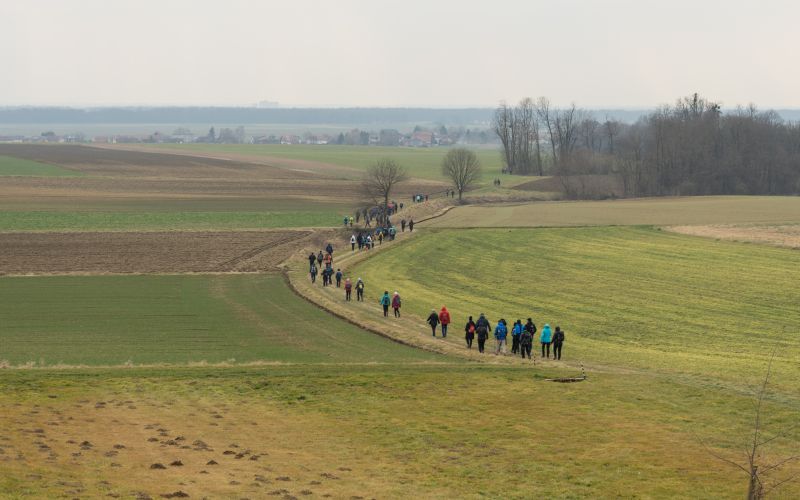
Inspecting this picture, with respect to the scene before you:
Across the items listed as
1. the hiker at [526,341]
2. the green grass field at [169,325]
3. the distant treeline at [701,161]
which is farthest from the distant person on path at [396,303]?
the distant treeline at [701,161]

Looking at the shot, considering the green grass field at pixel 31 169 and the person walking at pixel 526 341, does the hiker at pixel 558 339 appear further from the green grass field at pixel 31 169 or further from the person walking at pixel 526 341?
the green grass field at pixel 31 169

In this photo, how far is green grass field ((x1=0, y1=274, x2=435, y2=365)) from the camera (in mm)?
31094

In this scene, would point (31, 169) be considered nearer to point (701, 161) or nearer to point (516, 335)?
point (701, 161)

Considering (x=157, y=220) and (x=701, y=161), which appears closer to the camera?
(x=157, y=220)

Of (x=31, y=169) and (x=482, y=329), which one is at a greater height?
(x=31, y=169)

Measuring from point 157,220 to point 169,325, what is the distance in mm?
39142

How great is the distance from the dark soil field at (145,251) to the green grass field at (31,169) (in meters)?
62.4

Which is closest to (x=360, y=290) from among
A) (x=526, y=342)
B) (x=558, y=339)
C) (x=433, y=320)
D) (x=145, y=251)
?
(x=433, y=320)

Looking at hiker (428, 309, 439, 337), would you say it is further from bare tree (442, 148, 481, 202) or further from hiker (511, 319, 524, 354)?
bare tree (442, 148, 481, 202)

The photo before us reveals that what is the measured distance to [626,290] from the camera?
150ft

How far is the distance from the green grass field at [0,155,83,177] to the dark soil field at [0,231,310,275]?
2456 inches

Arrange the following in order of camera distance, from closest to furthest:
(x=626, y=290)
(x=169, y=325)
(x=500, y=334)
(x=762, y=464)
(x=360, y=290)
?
(x=762, y=464) → (x=500, y=334) → (x=169, y=325) → (x=360, y=290) → (x=626, y=290)

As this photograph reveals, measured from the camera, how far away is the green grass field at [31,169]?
121m

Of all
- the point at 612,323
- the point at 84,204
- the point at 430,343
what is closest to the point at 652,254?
the point at 612,323
